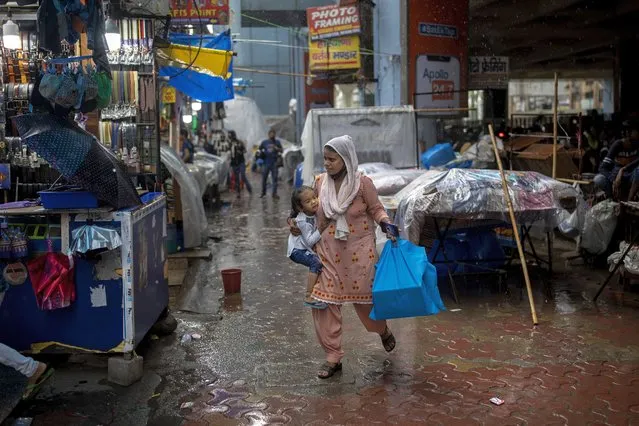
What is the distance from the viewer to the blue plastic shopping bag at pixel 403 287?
5398 mm

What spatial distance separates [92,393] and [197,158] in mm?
14773

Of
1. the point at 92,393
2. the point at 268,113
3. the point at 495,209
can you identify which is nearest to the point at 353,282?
Result: the point at 92,393

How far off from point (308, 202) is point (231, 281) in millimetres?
3372

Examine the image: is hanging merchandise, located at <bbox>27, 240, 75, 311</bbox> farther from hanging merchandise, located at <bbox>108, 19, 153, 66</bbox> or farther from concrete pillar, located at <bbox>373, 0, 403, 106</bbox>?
concrete pillar, located at <bbox>373, 0, 403, 106</bbox>

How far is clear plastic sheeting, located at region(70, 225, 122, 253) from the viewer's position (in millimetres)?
5316

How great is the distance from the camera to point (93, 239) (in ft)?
17.5

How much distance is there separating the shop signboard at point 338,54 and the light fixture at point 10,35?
13.7 m

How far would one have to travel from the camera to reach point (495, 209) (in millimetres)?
7906

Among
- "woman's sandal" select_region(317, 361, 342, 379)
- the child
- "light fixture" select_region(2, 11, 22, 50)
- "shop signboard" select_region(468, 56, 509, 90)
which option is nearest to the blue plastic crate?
the child

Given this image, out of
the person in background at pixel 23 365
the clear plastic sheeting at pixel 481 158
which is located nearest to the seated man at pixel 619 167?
the clear plastic sheeting at pixel 481 158

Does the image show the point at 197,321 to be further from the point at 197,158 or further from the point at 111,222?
the point at 197,158

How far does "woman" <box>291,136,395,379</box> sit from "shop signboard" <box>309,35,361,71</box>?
48.1ft

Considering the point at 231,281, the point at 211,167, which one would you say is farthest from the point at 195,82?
the point at 211,167

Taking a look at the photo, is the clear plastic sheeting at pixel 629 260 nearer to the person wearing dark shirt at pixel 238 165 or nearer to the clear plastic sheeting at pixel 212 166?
the clear plastic sheeting at pixel 212 166
